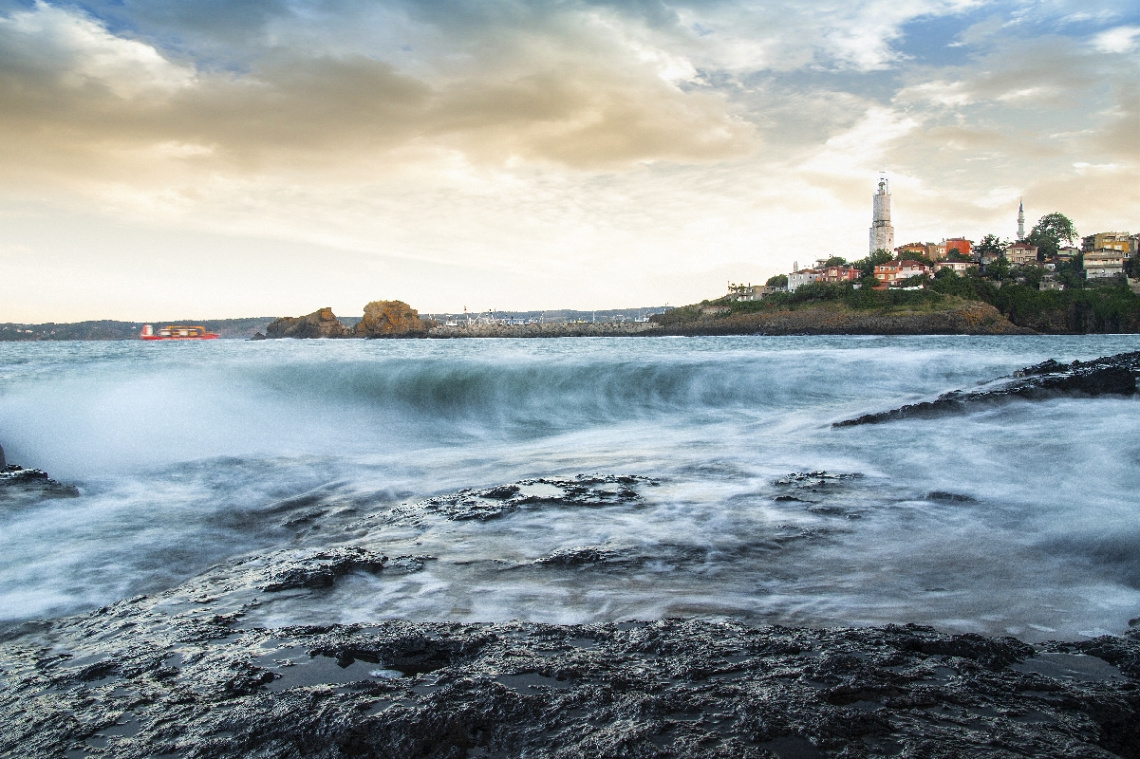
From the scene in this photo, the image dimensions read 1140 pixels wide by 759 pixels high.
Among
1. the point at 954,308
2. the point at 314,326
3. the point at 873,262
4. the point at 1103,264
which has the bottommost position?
the point at 954,308

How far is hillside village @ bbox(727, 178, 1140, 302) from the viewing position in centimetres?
8431

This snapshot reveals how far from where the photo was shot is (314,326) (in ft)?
368

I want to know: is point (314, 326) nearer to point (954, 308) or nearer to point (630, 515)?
point (954, 308)

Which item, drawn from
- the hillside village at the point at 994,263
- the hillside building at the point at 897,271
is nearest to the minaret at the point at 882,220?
the hillside village at the point at 994,263

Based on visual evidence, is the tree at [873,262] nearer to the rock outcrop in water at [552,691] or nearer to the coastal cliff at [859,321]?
the coastal cliff at [859,321]

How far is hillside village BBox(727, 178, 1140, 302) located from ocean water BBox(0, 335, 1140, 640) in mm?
86612

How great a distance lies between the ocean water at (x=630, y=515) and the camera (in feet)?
10.5

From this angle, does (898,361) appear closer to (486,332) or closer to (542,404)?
(542,404)

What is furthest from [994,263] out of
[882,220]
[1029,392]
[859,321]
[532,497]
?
[532,497]

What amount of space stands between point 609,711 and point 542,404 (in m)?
13.8

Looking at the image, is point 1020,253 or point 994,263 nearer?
point 994,263

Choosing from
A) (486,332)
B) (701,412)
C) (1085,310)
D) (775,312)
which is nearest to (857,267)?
(775,312)

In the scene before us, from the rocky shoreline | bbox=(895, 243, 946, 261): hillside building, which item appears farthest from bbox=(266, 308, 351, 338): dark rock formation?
the rocky shoreline

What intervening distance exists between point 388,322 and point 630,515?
121597 millimetres
